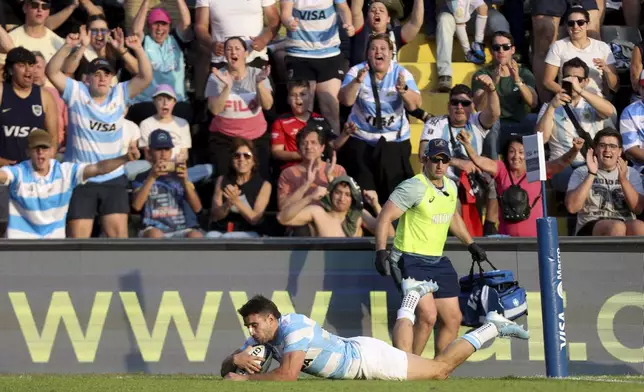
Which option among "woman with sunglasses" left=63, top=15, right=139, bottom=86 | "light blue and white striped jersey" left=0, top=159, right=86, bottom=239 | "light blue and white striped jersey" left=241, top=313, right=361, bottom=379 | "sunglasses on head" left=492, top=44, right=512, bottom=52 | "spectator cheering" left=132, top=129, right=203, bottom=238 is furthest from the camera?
"sunglasses on head" left=492, top=44, right=512, bottom=52

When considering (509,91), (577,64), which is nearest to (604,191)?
(577,64)

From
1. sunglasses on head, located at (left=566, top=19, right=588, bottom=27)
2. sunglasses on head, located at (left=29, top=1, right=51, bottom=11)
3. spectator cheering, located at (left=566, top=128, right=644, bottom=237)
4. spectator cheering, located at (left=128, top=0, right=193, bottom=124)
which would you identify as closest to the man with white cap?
spectator cheering, located at (left=566, top=128, right=644, bottom=237)

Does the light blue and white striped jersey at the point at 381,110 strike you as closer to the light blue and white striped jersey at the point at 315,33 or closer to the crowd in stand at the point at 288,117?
the crowd in stand at the point at 288,117

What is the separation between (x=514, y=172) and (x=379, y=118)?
1.54 metres

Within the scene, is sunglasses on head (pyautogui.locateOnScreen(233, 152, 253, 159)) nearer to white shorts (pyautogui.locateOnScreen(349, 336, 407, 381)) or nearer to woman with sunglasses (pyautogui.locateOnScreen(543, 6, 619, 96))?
white shorts (pyautogui.locateOnScreen(349, 336, 407, 381))

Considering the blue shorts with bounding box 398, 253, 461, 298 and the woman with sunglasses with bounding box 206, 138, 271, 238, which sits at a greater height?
the woman with sunglasses with bounding box 206, 138, 271, 238

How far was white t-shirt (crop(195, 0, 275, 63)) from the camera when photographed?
14336 millimetres


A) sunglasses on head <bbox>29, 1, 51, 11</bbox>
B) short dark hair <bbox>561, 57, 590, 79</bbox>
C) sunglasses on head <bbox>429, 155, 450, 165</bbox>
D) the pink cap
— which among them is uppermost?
sunglasses on head <bbox>29, 1, 51, 11</bbox>

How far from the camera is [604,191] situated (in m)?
12.7

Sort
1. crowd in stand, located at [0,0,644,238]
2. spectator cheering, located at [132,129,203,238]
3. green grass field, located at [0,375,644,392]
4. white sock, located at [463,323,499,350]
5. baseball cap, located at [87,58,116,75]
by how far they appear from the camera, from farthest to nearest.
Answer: baseball cap, located at [87,58,116,75] < spectator cheering, located at [132,129,203,238] < crowd in stand, located at [0,0,644,238] < white sock, located at [463,323,499,350] < green grass field, located at [0,375,644,392]

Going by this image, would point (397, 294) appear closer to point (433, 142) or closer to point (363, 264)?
point (363, 264)

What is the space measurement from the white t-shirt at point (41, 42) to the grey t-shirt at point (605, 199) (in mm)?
5836

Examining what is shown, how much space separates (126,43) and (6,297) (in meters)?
3.34

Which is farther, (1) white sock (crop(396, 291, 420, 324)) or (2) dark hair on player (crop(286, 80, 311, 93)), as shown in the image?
(2) dark hair on player (crop(286, 80, 311, 93))
